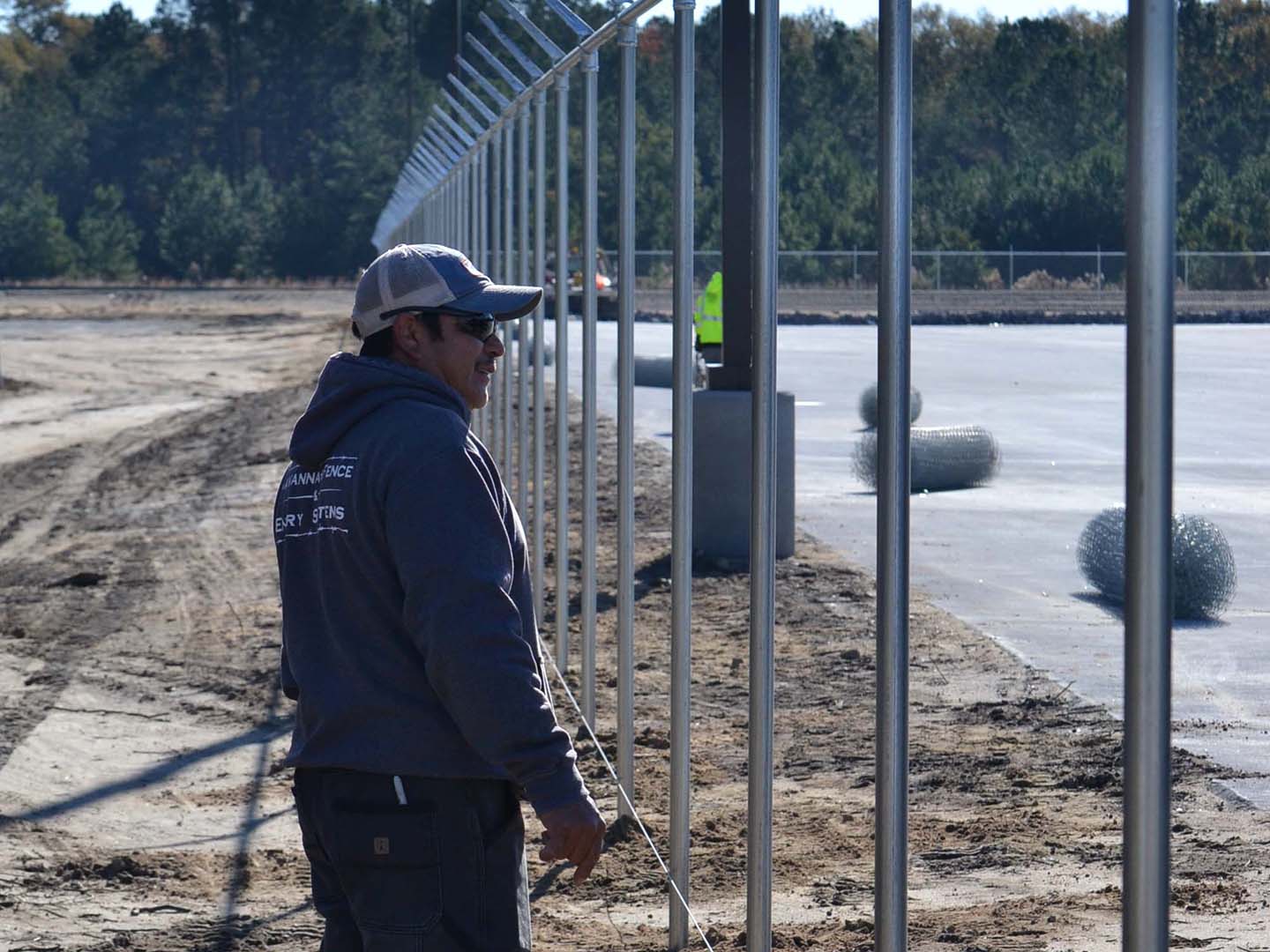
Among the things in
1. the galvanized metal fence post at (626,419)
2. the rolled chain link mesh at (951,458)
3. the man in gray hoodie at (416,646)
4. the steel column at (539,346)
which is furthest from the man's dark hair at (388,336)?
the rolled chain link mesh at (951,458)

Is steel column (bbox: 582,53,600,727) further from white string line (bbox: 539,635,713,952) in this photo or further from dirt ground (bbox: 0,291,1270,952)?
dirt ground (bbox: 0,291,1270,952)

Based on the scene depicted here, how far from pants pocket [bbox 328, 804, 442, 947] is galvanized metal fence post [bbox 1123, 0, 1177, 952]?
4.63ft

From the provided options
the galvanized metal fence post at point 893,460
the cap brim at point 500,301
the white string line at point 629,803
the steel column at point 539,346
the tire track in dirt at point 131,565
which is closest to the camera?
the galvanized metal fence post at point 893,460

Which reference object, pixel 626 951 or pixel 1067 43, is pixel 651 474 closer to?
pixel 626 951

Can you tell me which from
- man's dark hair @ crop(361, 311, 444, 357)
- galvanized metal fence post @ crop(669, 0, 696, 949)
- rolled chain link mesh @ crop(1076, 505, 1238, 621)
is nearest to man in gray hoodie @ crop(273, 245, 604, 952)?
man's dark hair @ crop(361, 311, 444, 357)

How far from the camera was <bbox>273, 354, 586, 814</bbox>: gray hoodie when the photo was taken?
3273 millimetres

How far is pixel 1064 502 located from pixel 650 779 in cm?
861

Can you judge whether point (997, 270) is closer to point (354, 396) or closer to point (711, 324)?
point (711, 324)

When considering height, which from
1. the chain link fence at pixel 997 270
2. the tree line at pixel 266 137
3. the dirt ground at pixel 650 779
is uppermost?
the tree line at pixel 266 137

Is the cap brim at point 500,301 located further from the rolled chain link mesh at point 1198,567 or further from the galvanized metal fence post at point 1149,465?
the rolled chain link mesh at point 1198,567

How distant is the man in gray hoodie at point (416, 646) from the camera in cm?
328

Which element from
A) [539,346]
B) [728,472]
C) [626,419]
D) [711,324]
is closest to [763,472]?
[626,419]

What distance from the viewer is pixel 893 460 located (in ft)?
10.8

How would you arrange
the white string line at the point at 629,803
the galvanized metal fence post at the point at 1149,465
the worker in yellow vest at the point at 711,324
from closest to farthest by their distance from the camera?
the galvanized metal fence post at the point at 1149,465
the white string line at the point at 629,803
the worker in yellow vest at the point at 711,324
